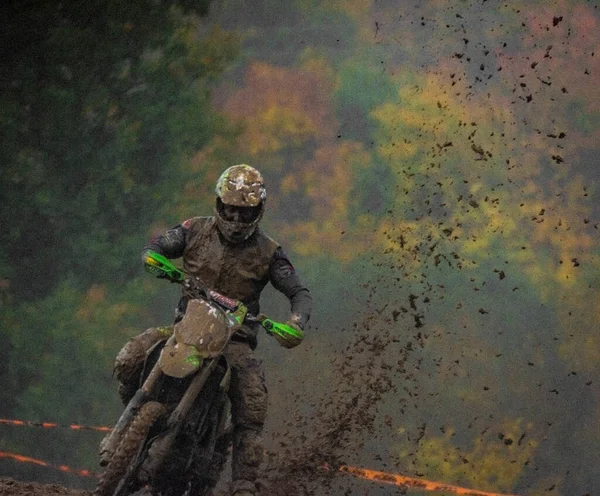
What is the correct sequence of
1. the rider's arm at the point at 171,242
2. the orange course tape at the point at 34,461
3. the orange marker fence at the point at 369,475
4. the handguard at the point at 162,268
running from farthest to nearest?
the orange course tape at the point at 34,461, the orange marker fence at the point at 369,475, the rider's arm at the point at 171,242, the handguard at the point at 162,268

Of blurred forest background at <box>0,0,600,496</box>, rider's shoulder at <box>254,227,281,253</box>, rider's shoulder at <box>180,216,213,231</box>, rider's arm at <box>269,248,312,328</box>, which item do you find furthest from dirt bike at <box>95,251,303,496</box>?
blurred forest background at <box>0,0,600,496</box>

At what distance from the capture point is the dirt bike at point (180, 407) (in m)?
5.42

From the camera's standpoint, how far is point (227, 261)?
6.64m

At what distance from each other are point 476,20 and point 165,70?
4.38m

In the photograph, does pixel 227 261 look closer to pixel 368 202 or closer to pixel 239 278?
pixel 239 278

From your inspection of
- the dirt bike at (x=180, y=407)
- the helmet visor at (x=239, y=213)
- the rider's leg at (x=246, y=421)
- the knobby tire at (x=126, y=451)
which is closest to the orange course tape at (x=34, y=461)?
the rider's leg at (x=246, y=421)

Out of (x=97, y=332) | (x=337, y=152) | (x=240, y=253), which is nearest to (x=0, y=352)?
(x=97, y=332)

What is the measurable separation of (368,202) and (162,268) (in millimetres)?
7416

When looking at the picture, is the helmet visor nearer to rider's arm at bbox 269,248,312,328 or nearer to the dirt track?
rider's arm at bbox 269,248,312,328

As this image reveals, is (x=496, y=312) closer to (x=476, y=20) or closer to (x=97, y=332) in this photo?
(x=476, y=20)

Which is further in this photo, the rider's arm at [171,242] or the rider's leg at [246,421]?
the rider's arm at [171,242]

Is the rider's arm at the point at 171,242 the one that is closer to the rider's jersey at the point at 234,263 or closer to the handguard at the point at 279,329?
the rider's jersey at the point at 234,263

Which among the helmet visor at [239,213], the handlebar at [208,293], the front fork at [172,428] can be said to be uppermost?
the helmet visor at [239,213]

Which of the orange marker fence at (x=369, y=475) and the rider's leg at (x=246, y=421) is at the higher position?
the rider's leg at (x=246, y=421)
